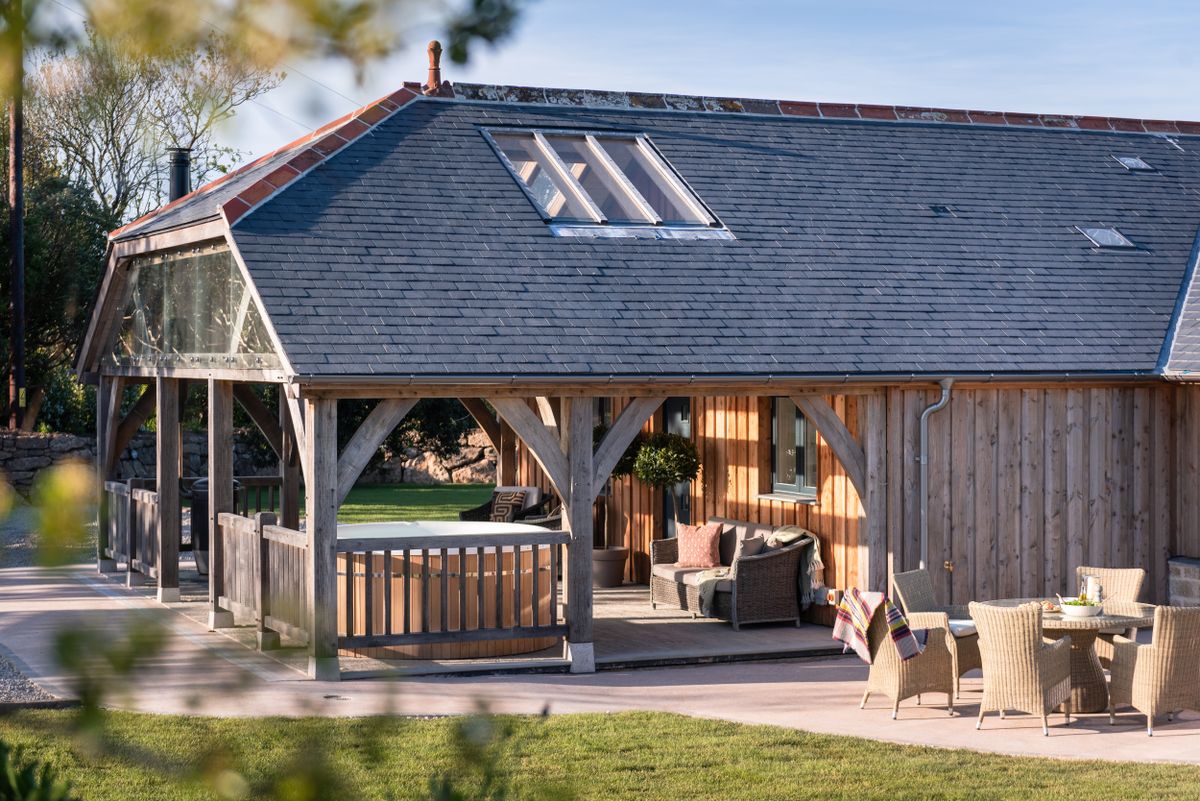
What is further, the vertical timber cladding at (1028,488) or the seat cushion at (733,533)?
the seat cushion at (733,533)

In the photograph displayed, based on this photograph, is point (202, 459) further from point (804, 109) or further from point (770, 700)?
point (770, 700)

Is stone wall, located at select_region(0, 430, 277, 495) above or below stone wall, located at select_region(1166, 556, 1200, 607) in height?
above

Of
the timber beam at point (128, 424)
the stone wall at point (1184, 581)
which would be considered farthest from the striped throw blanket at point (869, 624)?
the timber beam at point (128, 424)

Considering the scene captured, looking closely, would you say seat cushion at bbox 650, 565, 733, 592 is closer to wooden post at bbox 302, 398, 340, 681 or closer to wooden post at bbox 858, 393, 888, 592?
wooden post at bbox 858, 393, 888, 592

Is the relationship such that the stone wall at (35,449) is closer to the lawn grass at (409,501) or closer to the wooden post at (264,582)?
the lawn grass at (409,501)

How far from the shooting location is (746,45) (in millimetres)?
1735

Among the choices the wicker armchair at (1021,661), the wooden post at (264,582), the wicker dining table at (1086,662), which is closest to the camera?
the wicker armchair at (1021,661)

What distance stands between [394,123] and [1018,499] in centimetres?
663

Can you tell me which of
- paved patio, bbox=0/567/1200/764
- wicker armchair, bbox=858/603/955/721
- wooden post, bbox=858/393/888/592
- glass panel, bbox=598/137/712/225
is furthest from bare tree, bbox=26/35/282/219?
glass panel, bbox=598/137/712/225

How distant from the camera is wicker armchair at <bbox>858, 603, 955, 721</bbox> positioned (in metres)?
9.62

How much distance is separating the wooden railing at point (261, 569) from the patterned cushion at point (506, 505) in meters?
4.04

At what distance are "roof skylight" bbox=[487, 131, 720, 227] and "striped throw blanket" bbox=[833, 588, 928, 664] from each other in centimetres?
466

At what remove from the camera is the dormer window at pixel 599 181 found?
515 inches

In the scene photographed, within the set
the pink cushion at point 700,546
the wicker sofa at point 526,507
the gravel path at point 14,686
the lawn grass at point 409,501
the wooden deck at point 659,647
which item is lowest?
the wooden deck at point 659,647
